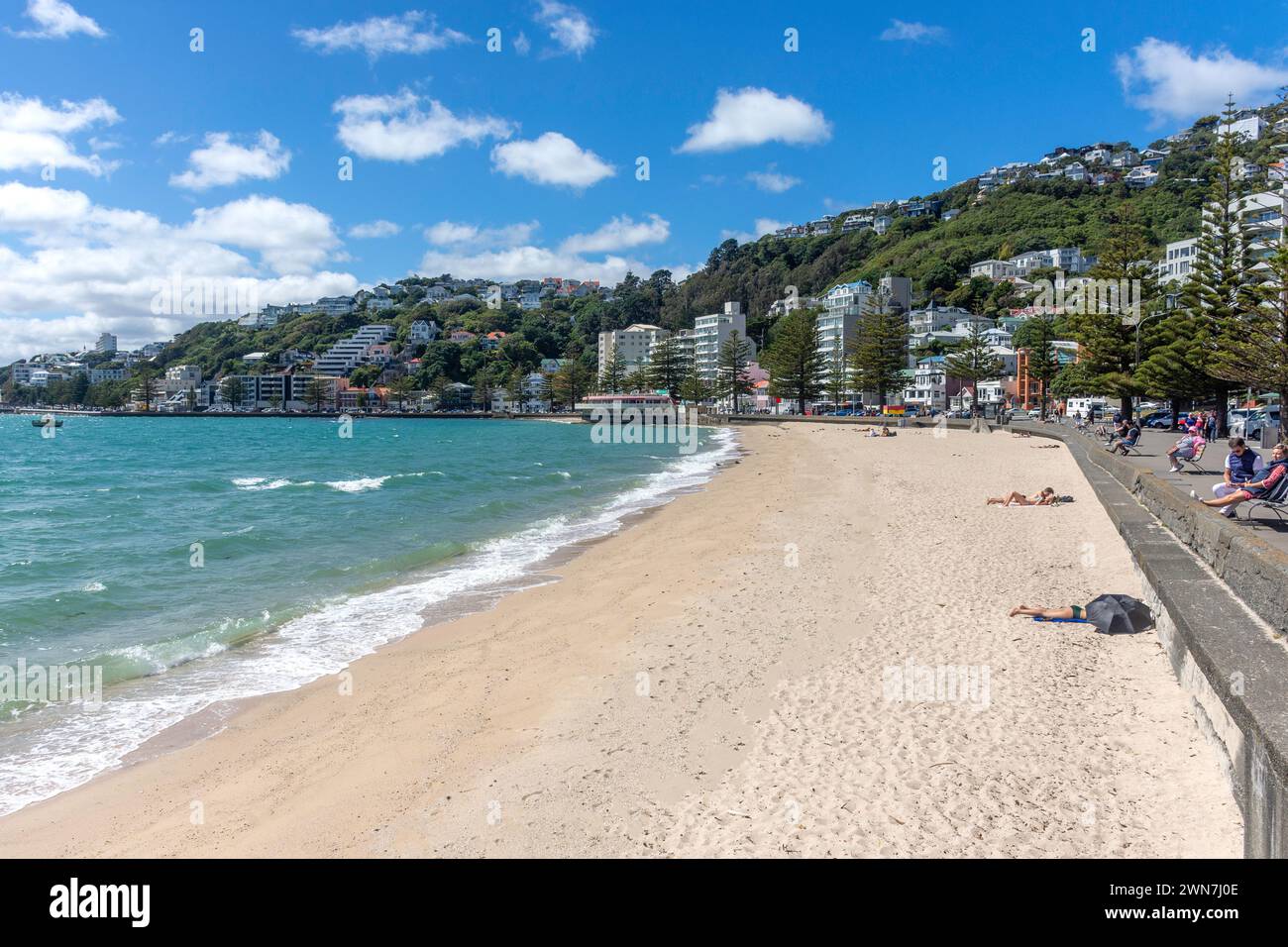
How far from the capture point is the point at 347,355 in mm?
150375

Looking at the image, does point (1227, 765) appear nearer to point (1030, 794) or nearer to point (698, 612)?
point (1030, 794)

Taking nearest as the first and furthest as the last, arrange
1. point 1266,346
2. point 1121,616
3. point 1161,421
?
point 1121,616
point 1266,346
point 1161,421

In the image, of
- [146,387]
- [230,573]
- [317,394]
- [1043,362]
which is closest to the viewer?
[230,573]

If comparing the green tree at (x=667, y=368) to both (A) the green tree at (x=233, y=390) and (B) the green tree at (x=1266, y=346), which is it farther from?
(A) the green tree at (x=233, y=390)

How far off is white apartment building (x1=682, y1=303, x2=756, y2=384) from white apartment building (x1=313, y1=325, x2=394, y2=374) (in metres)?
71.1

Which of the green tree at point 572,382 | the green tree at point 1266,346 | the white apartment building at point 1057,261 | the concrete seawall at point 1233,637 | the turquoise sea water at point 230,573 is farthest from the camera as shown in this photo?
the green tree at point 572,382

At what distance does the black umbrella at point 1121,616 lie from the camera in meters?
6.66

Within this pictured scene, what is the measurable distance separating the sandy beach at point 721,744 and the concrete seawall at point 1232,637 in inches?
9.7

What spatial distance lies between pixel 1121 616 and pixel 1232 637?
2.13 meters

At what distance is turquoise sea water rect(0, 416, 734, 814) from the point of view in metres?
6.53

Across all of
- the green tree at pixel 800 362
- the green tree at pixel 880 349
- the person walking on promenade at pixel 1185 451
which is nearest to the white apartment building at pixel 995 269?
the green tree at pixel 800 362

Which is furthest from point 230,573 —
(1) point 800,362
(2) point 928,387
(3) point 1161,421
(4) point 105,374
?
(4) point 105,374

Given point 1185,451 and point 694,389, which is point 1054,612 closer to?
point 1185,451

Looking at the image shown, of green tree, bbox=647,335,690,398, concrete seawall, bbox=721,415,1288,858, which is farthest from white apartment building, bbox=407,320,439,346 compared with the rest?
concrete seawall, bbox=721,415,1288,858
